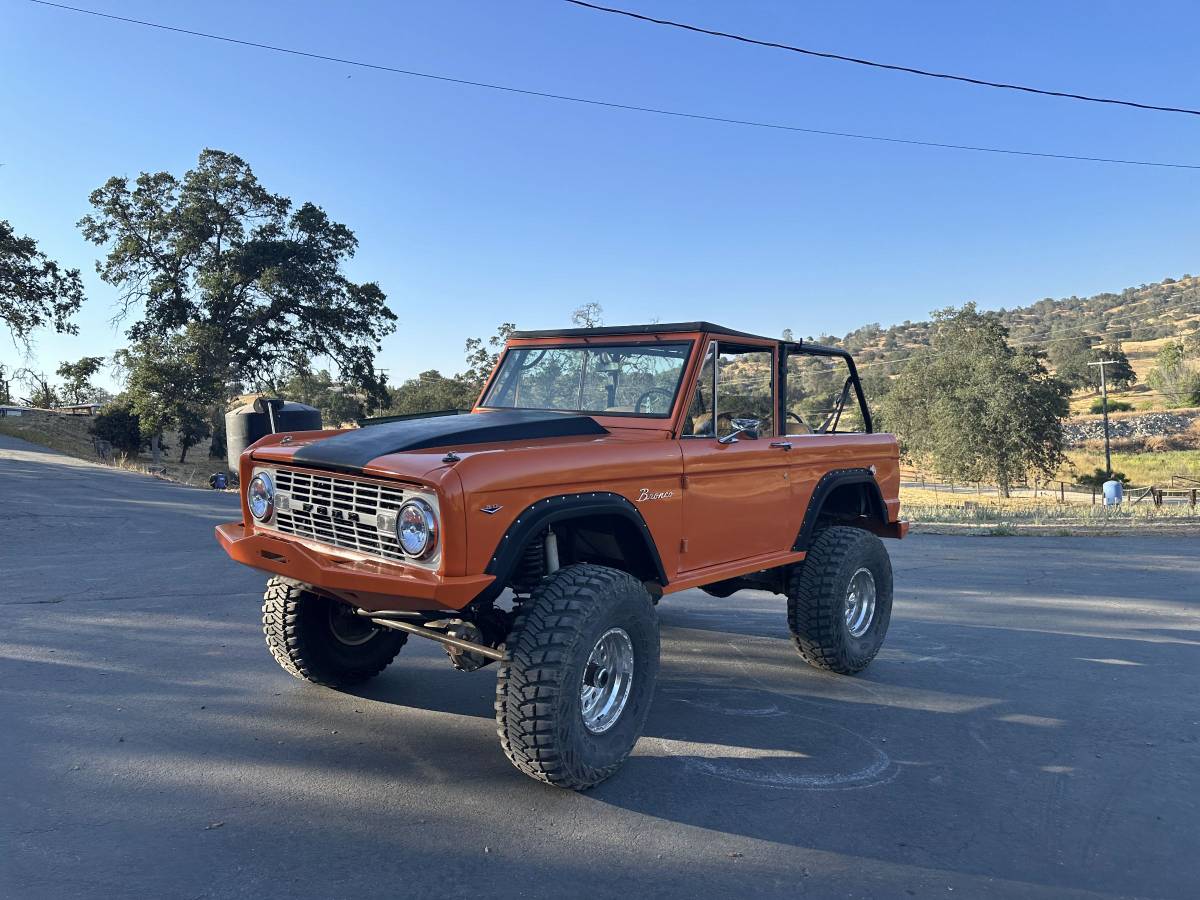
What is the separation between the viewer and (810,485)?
5332 millimetres

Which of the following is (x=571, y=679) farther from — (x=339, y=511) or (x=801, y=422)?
(x=801, y=422)

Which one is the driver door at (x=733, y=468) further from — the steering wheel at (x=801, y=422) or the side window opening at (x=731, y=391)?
the steering wheel at (x=801, y=422)

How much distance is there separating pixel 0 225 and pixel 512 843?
31296mm

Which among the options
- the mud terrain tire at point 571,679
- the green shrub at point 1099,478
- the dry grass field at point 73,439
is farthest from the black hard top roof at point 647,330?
the green shrub at point 1099,478

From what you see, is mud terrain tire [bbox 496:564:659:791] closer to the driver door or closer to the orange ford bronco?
the orange ford bronco

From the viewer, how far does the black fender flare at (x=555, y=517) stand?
11.4 feet

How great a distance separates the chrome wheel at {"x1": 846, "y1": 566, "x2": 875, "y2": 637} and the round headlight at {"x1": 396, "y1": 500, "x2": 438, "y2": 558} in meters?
3.35

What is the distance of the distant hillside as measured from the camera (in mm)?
69125

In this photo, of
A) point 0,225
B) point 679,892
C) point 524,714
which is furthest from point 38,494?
point 0,225

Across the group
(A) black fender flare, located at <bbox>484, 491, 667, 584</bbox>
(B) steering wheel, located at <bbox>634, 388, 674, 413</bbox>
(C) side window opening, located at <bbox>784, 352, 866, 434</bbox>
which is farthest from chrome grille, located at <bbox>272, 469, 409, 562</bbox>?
(C) side window opening, located at <bbox>784, 352, 866, 434</bbox>

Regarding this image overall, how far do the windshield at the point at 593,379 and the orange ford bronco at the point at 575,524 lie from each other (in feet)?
0.04

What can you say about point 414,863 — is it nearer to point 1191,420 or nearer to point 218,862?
point 218,862

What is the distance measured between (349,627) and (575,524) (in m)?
1.70

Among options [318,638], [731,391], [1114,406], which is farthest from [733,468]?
[1114,406]
